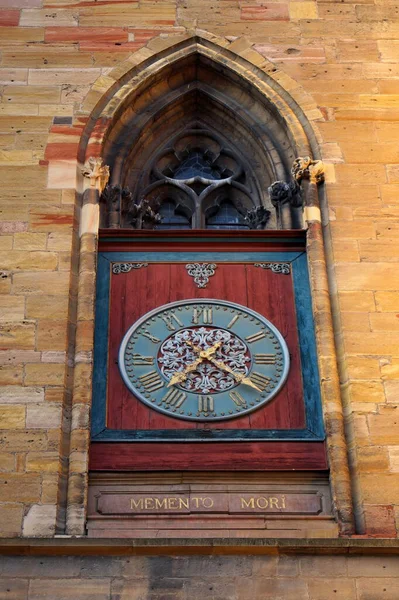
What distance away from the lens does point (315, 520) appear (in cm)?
906

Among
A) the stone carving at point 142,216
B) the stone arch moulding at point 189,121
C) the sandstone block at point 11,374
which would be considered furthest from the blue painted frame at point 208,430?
the stone carving at point 142,216

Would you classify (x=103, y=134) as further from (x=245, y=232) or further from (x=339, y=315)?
(x=339, y=315)

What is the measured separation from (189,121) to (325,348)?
368 cm

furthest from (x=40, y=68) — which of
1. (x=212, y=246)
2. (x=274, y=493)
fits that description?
(x=274, y=493)

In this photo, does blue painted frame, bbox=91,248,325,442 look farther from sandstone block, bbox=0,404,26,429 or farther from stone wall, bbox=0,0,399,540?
sandstone block, bbox=0,404,26,429

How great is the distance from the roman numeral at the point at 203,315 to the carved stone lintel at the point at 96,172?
5.13 feet

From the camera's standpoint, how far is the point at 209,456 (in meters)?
9.38

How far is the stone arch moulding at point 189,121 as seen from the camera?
1033 cm

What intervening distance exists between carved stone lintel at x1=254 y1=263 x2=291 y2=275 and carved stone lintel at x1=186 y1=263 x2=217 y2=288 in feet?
1.32

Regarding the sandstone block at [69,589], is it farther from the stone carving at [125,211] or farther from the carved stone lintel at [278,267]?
the stone carving at [125,211]

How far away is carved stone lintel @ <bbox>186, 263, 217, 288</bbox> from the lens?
1048 cm

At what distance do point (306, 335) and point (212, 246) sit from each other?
4.07 ft

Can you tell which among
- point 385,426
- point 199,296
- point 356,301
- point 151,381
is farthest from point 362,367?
point 151,381

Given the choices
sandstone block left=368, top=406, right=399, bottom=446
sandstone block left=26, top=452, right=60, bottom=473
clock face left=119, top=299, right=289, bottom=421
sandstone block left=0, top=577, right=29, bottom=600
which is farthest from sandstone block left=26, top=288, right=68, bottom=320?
sandstone block left=368, top=406, right=399, bottom=446
